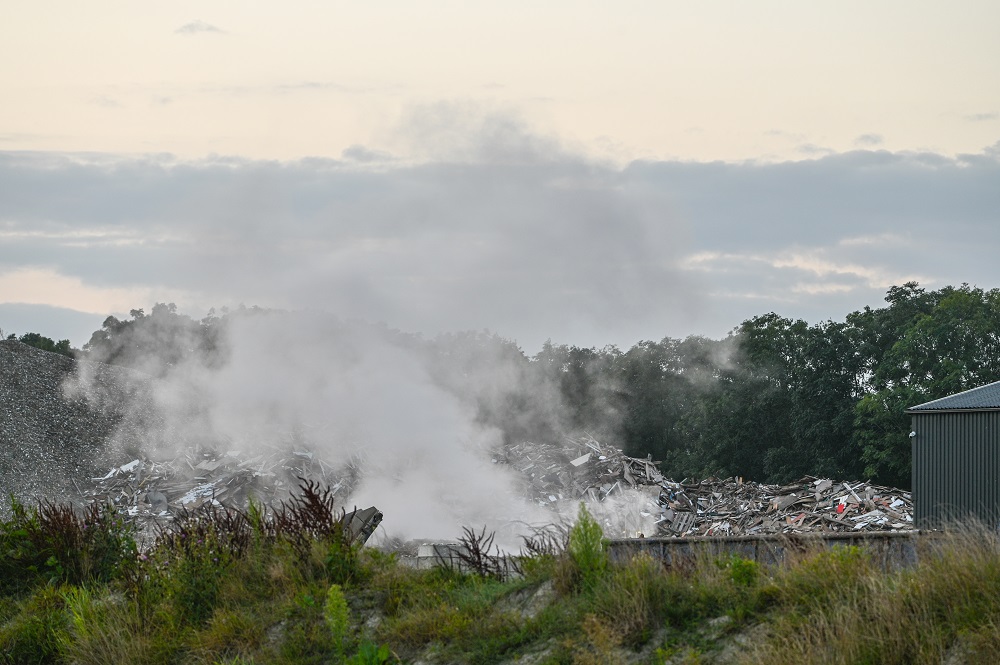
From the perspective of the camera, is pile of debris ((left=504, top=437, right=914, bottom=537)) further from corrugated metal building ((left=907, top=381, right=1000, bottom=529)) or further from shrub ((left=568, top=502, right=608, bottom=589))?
shrub ((left=568, top=502, right=608, bottom=589))

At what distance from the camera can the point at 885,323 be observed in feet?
138

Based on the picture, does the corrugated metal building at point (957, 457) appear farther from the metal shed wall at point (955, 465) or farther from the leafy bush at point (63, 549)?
the leafy bush at point (63, 549)

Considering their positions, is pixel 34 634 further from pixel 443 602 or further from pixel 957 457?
pixel 957 457

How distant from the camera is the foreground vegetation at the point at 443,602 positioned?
5980mm

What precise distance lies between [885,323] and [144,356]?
106 ft

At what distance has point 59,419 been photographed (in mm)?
32156

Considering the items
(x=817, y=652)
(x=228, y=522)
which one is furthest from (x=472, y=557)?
(x=817, y=652)

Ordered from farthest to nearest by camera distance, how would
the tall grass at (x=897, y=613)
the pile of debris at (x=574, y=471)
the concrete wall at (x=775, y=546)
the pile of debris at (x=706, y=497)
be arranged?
the pile of debris at (x=574, y=471) → the pile of debris at (x=706, y=497) → the concrete wall at (x=775, y=546) → the tall grass at (x=897, y=613)

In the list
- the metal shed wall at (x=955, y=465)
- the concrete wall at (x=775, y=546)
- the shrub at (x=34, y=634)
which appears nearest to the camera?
the concrete wall at (x=775, y=546)

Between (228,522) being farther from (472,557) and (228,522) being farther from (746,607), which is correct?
(746,607)

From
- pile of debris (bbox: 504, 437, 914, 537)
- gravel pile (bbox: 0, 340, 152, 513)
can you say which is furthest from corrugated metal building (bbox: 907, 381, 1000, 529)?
gravel pile (bbox: 0, 340, 152, 513)

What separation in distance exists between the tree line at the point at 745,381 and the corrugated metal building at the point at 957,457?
12.2 m

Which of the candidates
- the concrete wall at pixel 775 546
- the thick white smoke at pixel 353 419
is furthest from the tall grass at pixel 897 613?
the thick white smoke at pixel 353 419

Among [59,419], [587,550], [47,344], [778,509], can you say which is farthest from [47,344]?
[587,550]
